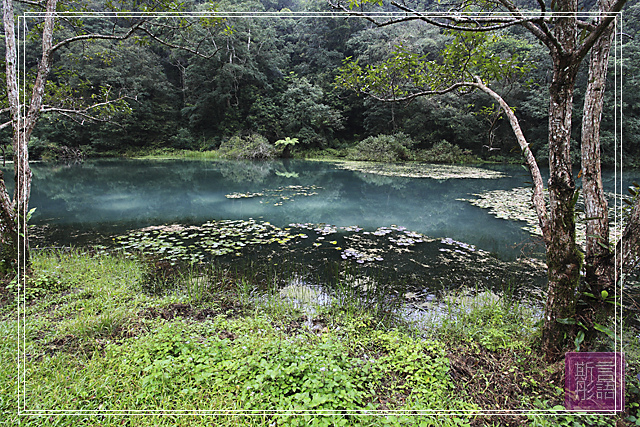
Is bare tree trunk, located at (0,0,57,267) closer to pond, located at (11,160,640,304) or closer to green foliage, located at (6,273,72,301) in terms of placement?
green foliage, located at (6,273,72,301)

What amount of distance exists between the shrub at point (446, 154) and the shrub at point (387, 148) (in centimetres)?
110

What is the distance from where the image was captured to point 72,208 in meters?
6.71

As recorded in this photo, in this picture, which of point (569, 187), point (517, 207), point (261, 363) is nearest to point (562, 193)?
point (569, 187)

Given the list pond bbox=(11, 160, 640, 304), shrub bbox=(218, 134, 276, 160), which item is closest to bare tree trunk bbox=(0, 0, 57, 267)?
pond bbox=(11, 160, 640, 304)

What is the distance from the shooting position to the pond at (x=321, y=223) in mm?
3912

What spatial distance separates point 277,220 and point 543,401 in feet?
15.8

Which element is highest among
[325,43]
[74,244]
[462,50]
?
[325,43]

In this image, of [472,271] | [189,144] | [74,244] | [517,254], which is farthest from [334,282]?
[189,144]

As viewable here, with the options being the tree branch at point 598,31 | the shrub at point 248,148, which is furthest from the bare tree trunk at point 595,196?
the shrub at point 248,148

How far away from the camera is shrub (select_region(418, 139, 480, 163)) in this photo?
18125 millimetres

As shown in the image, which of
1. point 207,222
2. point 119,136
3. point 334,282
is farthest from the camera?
point 119,136

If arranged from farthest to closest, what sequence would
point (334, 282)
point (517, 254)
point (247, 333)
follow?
point (517, 254)
point (334, 282)
point (247, 333)

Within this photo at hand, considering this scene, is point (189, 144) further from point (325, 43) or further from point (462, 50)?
point (462, 50)

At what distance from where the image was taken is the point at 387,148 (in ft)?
58.7
